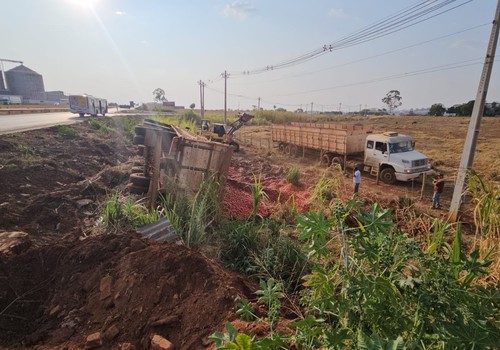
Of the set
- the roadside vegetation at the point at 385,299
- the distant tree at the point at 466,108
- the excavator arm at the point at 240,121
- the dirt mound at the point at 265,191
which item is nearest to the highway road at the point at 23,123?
the excavator arm at the point at 240,121

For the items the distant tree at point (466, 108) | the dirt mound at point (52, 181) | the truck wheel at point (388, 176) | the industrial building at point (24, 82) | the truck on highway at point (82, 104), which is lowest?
the truck wheel at point (388, 176)

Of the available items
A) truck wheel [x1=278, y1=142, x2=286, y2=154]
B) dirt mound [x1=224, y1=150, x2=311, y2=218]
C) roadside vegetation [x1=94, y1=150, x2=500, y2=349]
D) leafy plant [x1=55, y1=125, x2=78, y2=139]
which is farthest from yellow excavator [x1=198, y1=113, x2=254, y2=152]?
roadside vegetation [x1=94, y1=150, x2=500, y2=349]

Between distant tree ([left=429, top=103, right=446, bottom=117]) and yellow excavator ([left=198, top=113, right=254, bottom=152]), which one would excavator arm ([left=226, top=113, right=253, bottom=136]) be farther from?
distant tree ([left=429, top=103, right=446, bottom=117])

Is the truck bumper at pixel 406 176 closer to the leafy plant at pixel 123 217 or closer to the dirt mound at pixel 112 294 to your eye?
the leafy plant at pixel 123 217

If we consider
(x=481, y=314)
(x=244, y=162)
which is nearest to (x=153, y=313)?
(x=481, y=314)

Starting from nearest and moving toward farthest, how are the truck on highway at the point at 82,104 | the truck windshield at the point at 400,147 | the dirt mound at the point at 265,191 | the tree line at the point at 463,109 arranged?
the dirt mound at the point at 265,191 < the truck windshield at the point at 400,147 < the truck on highway at the point at 82,104 < the tree line at the point at 463,109

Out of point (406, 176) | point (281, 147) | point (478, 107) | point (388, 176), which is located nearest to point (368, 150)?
point (388, 176)

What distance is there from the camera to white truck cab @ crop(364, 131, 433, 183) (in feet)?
43.3

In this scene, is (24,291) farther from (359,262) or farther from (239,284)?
(359,262)

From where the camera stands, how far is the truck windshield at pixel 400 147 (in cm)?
1372

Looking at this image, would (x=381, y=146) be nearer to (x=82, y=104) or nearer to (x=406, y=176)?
(x=406, y=176)

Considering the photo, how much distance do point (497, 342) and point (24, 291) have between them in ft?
14.4

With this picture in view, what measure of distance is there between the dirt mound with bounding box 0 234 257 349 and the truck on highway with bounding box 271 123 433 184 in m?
12.2

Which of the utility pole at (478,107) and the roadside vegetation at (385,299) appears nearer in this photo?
the roadside vegetation at (385,299)
